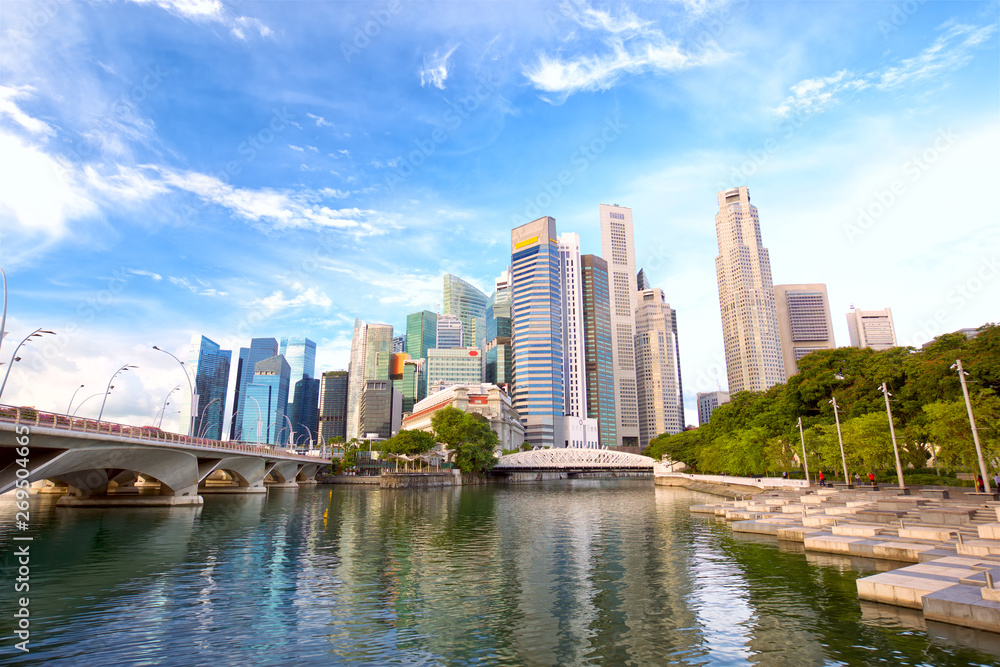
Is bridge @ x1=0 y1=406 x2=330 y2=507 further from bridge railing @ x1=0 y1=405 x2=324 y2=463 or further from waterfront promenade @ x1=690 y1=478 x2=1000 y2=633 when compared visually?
waterfront promenade @ x1=690 y1=478 x2=1000 y2=633

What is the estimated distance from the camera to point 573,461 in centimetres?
16362

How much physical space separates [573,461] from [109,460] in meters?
130

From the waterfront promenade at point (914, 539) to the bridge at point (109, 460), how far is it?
47.0 meters

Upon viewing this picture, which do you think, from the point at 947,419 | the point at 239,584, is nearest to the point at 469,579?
the point at 239,584

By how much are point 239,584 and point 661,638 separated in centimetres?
1987

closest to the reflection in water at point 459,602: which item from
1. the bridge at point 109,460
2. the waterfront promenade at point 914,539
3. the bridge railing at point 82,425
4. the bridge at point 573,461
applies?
the waterfront promenade at point 914,539

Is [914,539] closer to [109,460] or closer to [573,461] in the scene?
[109,460]

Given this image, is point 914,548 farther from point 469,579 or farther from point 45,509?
point 45,509

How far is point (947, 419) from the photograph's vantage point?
1740 inches


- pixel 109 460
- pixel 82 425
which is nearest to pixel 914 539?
pixel 82 425

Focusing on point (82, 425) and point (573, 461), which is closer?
point (82, 425)

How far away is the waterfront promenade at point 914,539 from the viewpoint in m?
17.1

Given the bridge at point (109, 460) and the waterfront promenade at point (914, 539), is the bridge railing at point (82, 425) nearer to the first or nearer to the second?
the bridge at point (109, 460)

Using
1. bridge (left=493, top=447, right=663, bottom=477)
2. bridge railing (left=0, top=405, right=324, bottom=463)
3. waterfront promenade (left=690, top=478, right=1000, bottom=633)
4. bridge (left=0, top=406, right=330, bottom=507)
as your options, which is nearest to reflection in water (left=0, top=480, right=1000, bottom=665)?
waterfront promenade (left=690, top=478, right=1000, bottom=633)
